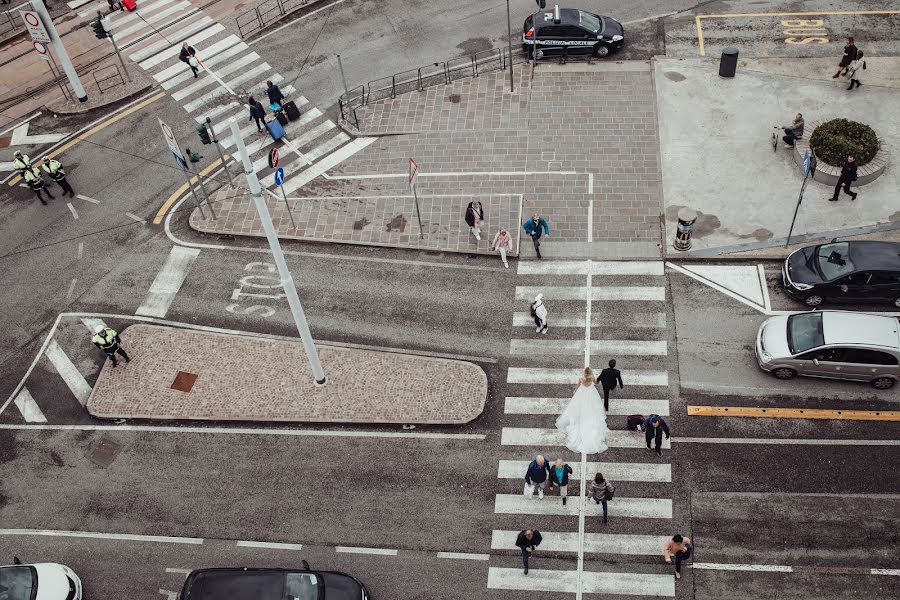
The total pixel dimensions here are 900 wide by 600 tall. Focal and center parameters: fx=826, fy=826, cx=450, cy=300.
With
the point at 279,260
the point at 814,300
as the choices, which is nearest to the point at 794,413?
the point at 814,300

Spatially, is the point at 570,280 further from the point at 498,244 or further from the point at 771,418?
the point at 771,418

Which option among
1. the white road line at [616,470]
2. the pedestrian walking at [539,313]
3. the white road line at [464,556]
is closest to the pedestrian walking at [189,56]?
the pedestrian walking at [539,313]

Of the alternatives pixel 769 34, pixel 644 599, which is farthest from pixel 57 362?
pixel 769 34

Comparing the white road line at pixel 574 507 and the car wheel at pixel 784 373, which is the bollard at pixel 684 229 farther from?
the white road line at pixel 574 507

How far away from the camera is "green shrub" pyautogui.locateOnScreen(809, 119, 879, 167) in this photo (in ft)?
85.3

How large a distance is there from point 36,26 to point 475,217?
18303 mm

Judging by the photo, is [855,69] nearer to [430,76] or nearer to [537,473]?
[430,76]

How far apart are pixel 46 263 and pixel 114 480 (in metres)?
9.24

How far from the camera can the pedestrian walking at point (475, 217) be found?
2475cm

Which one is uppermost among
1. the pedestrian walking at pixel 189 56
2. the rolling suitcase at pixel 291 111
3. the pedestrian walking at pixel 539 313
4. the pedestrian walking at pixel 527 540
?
the pedestrian walking at pixel 189 56

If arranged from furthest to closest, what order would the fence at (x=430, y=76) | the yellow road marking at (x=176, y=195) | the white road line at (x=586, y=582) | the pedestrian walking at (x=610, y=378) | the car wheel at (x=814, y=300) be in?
the fence at (x=430, y=76), the yellow road marking at (x=176, y=195), the car wheel at (x=814, y=300), the pedestrian walking at (x=610, y=378), the white road line at (x=586, y=582)

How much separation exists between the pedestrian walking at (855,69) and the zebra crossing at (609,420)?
1125cm

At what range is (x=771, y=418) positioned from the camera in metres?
21.0

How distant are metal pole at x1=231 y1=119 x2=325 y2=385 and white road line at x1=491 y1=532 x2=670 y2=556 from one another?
6487 millimetres
